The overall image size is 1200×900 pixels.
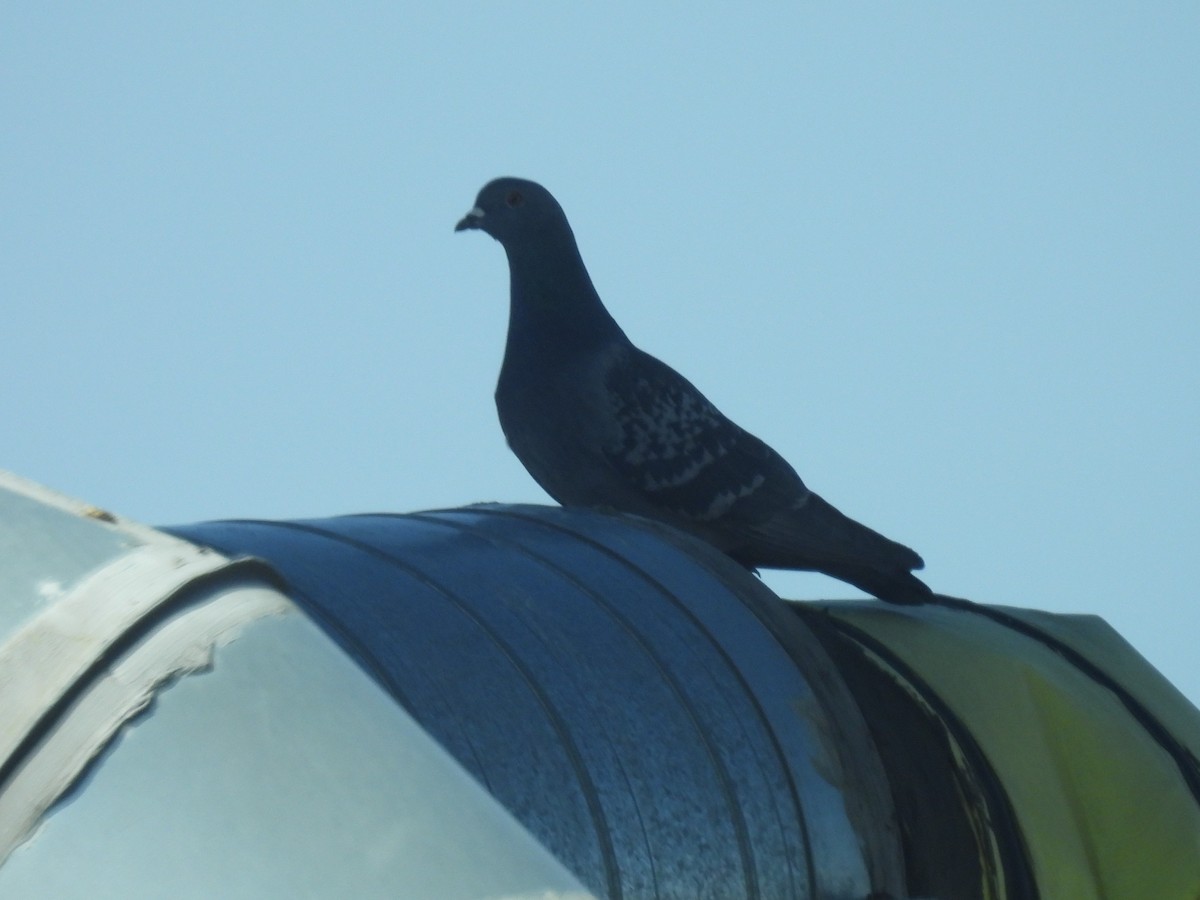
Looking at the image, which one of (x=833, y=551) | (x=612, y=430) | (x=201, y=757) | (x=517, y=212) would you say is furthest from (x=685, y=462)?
(x=201, y=757)

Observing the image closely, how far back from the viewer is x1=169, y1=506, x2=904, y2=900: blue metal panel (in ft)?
8.23

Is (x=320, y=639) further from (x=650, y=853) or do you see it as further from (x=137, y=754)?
(x=650, y=853)

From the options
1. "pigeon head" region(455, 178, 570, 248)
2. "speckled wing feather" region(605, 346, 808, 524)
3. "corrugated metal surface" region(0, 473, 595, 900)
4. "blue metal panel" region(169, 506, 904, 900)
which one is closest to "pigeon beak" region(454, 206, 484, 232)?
"pigeon head" region(455, 178, 570, 248)

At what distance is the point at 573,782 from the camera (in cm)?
253

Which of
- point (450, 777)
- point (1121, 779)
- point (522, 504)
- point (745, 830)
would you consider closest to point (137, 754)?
point (450, 777)

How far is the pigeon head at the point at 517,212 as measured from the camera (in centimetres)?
597

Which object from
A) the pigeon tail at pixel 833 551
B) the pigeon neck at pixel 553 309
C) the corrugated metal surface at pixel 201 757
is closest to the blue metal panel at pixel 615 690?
the corrugated metal surface at pixel 201 757

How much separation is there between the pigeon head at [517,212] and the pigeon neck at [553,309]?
2.8 inches

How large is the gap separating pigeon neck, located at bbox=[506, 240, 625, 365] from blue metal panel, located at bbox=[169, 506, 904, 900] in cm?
247

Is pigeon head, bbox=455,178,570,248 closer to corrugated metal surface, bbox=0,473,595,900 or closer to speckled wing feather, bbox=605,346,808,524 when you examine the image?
speckled wing feather, bbox=605,346,808,524

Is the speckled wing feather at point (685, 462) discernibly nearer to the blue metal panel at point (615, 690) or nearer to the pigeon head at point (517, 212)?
the pigeon head at point (517, 212)

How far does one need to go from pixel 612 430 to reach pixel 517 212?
0.96 m

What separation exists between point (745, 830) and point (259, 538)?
3.34 ft

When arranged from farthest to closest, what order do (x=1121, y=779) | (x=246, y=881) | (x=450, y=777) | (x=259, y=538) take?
(x=1121, y=779), (x=259, y=538), (x=450, y=777), (x=246, y=881)
